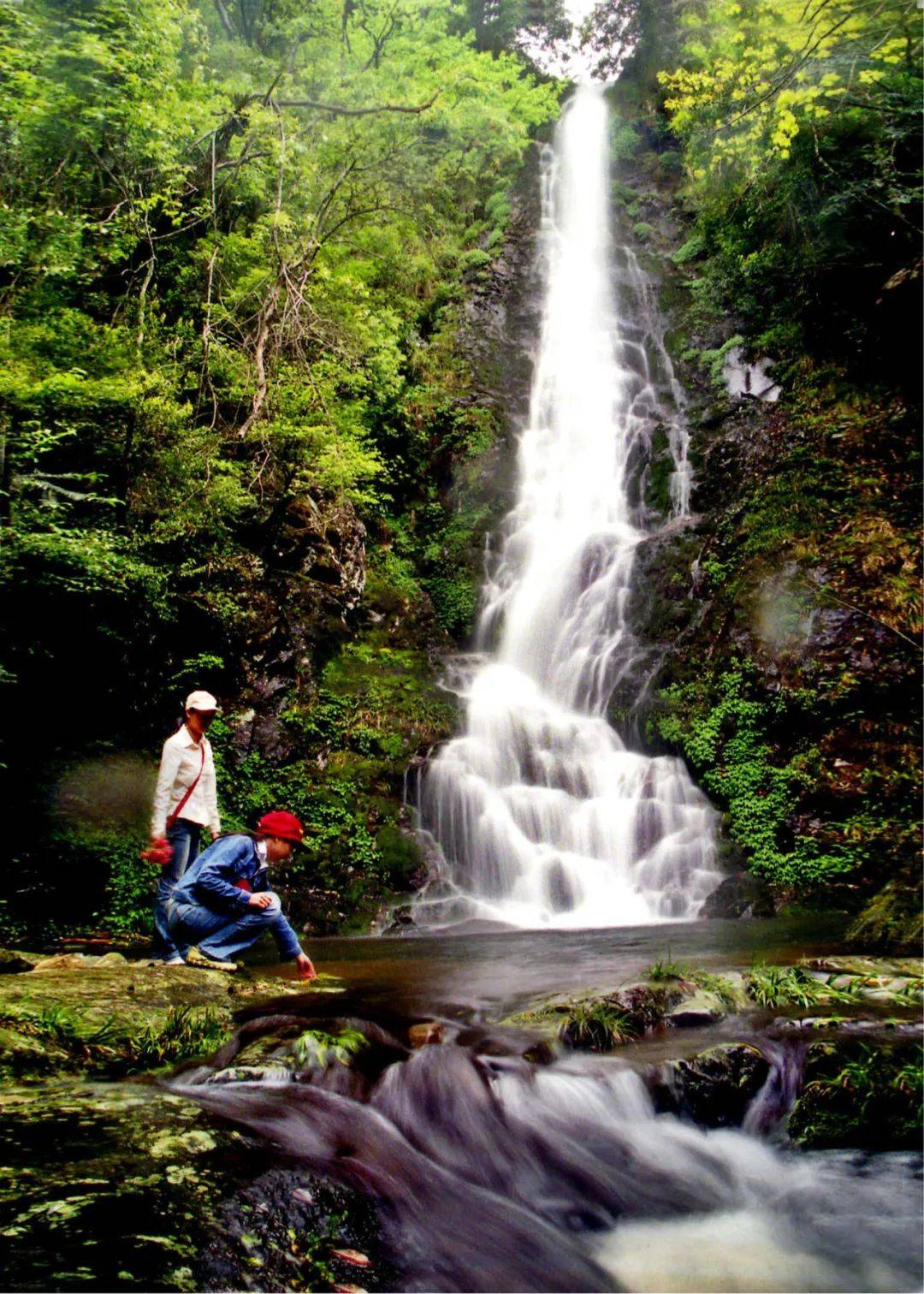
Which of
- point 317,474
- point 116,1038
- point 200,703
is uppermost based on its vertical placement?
point 317,474

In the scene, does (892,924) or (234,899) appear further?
(892,924)

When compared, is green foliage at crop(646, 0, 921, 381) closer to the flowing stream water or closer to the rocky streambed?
the rocky streambed

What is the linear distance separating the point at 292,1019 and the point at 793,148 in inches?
667

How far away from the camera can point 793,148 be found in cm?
Answer: 1470

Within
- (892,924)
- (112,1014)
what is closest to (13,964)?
(112,1014)

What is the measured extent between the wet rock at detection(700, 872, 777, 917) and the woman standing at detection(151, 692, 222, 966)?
6326 millimetres

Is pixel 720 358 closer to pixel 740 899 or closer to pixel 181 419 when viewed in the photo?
pixel 181 419

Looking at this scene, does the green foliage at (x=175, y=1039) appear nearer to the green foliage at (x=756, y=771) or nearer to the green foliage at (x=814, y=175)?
the green foliage at (x=756, y=771)

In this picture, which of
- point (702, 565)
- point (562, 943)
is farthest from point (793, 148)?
point (562, 943)

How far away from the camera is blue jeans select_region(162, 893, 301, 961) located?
5.03m

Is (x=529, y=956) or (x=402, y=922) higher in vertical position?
(x=529, y=956)

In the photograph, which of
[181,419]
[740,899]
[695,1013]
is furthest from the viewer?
[181,419]

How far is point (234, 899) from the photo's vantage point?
4.86 meters

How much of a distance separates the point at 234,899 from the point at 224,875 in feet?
0.55
